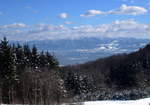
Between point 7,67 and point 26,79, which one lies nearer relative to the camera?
point 7,67

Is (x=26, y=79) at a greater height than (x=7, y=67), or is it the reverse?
(x=7, y=67)

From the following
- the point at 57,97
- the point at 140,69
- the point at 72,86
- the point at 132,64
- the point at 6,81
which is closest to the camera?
the point at 6,81

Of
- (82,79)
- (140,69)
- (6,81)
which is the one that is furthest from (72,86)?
(140,69)

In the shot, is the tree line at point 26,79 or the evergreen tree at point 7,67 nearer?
the evergreen tree at point 7,67

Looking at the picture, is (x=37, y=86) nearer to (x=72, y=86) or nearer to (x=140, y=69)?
(x=72, y=86)

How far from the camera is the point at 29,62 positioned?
5862 centimetres

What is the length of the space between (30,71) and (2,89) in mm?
5618

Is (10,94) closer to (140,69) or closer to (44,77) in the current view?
(44,77)

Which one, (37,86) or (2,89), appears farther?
(37,86)

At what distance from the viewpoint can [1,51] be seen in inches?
1887

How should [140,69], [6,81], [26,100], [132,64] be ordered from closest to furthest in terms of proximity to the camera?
[6,81] → [26,100] → [140,69] → [132,64]

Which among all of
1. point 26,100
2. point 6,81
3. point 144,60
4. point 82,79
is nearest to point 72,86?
point 82,79

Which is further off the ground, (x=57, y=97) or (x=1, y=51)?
(x=1, y=51)

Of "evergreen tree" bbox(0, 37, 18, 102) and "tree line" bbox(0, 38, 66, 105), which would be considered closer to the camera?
"evergreen tree" bbox(0, 37, 18, 102)
